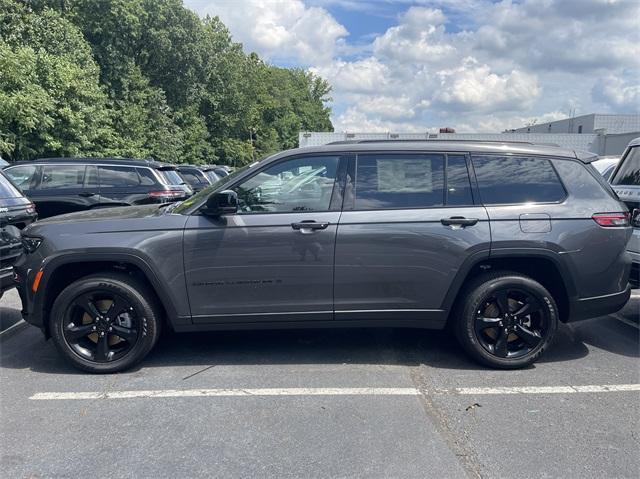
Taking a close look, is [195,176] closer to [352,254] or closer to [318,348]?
[318,348]

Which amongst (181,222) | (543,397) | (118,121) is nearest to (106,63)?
(118,121)

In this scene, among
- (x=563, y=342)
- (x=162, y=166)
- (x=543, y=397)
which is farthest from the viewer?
(x=162, y=166)

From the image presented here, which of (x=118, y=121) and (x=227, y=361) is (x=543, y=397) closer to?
(x=227, y=361)

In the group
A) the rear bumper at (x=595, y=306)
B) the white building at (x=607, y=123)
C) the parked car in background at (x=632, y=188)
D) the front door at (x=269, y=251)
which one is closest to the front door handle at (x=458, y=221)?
the front door at (x=269, y=251)

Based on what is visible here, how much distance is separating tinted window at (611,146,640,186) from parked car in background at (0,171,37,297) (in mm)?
6522

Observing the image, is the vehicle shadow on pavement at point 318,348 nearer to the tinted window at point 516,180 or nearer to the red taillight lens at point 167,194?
the tinted window at point 516,180

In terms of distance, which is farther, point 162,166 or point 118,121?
point 118,121

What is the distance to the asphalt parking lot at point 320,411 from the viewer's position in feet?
9.54

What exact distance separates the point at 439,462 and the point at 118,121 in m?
29.5

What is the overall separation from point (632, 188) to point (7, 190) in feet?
22.3

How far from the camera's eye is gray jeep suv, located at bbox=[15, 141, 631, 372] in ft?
13.1

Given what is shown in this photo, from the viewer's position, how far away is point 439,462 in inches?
115

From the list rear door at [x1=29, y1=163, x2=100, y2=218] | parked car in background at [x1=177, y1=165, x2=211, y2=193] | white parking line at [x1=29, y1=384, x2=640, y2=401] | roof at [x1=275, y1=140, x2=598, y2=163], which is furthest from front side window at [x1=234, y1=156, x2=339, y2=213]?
parked car in background at [x1=177, y1=165, x2=211, y2=193]

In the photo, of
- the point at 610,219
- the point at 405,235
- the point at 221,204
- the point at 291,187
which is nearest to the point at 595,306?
the point at 610,219
